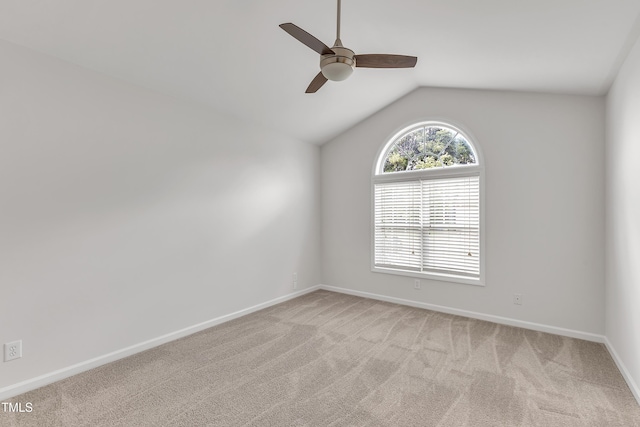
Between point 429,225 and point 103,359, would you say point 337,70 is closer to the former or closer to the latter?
point 429,225

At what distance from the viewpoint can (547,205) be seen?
328 cm

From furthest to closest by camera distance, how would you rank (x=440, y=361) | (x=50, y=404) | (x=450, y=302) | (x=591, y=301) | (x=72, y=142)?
(x=450, y=302)
(x=591, y=301)
(x=440, y=361)
(x=72, y=142)
(x=50, y=404)

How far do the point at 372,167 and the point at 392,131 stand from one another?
60 centimetres

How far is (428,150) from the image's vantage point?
420 cm

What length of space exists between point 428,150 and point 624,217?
7.28 ft

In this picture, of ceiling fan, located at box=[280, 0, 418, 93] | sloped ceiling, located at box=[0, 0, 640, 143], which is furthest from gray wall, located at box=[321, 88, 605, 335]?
ceiling fan, located at box=[280, 0, 418, 93]

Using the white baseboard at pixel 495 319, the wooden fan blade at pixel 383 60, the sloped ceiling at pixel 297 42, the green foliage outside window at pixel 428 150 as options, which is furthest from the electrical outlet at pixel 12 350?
the green foliage outside window at pixel 428 150

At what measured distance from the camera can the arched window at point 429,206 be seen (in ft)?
12.6

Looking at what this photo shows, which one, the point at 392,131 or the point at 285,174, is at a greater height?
the point at 392,131

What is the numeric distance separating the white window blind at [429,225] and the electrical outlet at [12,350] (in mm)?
3910

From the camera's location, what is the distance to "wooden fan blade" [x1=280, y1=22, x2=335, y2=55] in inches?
66.2

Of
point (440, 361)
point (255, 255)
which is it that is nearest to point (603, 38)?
point (440, 361)

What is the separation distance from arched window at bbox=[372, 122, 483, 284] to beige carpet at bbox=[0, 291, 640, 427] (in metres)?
0.96

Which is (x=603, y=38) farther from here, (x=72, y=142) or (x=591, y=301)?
(x=72, y=142)
